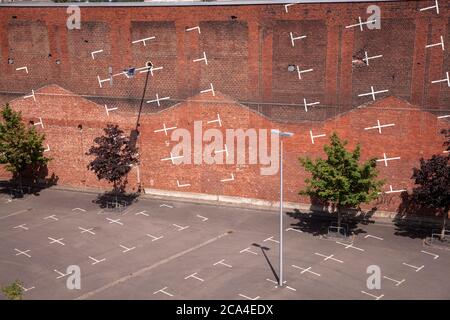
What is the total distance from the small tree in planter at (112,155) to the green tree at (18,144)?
4.91m

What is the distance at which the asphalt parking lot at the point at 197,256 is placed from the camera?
72.3ft

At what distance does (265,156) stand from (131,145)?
8474 mm

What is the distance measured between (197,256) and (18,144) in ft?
48.9

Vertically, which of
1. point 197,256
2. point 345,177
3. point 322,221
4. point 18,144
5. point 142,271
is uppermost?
point 18,144

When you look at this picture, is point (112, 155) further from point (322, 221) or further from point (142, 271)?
point (322, 221)

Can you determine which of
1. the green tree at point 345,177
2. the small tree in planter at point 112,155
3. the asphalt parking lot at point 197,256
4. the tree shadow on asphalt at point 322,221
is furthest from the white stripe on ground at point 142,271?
the small tree in planter at point 112,155

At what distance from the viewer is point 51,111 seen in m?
35.8

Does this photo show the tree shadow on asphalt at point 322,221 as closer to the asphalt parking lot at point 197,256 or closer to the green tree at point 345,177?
the asphalt parking lot at point 197,256

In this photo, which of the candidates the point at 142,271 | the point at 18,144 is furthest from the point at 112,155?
the point at 142,271

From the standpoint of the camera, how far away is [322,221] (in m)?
29.8

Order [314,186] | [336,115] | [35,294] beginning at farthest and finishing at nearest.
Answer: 1. [336,115]
2. [314,186]
3. [35,294]

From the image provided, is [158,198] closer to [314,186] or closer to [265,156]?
[265,156]

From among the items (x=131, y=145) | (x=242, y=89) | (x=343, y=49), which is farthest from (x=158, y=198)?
(x=343, y=49)

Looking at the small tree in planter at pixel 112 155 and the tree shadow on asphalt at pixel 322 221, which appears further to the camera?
the small tree in planter at pixel 112 155
